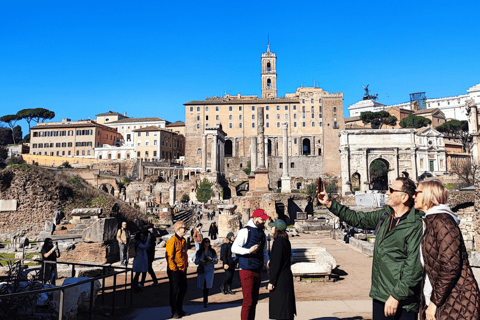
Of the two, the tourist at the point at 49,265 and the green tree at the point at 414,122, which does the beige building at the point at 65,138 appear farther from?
the tourist at the point at 49,265

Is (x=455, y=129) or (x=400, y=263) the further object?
(x=455, y=129)

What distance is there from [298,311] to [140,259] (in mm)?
3684

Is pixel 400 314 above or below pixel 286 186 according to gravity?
below

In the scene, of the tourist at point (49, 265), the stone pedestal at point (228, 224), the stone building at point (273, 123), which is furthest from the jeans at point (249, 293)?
the stone building at point (273, 123)

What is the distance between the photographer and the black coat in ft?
14.4

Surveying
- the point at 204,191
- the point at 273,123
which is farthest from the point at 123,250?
the point at 273,123

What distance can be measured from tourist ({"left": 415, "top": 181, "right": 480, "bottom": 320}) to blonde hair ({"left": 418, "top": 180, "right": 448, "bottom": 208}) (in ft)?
0.47

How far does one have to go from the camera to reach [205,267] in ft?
22.3

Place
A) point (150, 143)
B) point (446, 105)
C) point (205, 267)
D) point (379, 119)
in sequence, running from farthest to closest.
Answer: point (446, 105) < point (379, 119) < point (150, 143) < point (205, 267)

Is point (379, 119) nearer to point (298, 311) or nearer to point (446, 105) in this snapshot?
point (446, 105)

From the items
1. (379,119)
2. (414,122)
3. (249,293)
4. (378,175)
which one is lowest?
(249,293)

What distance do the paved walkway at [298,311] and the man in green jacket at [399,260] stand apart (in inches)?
100

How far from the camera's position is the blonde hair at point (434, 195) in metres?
3.05

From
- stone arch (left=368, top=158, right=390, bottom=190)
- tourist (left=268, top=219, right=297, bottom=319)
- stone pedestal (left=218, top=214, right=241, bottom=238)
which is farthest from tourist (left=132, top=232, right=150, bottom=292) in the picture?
stone arch (left=368, top=158, right=390, bottom=190)
